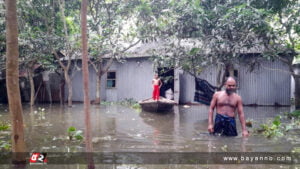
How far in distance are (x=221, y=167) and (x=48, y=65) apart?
1249 cm

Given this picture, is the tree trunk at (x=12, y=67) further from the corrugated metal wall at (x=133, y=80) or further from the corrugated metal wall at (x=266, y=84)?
the corrugated metal wall at (x=133, y=80)

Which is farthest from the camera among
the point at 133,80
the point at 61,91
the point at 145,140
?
the point at 61,91

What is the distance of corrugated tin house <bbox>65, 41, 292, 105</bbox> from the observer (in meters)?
14.4

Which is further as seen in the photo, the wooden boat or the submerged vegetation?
the wooden boat

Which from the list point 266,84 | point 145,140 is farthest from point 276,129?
point 266,84

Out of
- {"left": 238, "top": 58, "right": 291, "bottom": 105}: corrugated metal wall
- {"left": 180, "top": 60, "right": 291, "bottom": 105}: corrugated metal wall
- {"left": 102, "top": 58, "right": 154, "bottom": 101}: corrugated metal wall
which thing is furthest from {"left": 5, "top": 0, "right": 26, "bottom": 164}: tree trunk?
{"left": 102, "top": 58, "right": 154, "bottom": 101}: corrugated metal wall

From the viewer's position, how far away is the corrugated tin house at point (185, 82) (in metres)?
14.4

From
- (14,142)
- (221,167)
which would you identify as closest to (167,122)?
(221,167)

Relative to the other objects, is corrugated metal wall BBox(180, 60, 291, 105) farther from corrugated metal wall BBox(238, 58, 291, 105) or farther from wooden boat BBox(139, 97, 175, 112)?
wooden boat BBox(139, 97, 175, 112)

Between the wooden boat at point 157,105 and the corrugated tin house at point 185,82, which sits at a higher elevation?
the corrugated tin house at point 185,82

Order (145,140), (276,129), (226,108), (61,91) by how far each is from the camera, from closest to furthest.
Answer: (226,108) < (145,140) < (276,129) < (61,91)

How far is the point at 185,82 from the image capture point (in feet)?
53.7

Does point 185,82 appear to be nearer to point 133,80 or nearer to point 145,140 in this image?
point 133,80

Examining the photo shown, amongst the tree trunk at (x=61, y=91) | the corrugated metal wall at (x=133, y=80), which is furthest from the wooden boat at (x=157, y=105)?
the tree trunk at (x=61, y=91)
